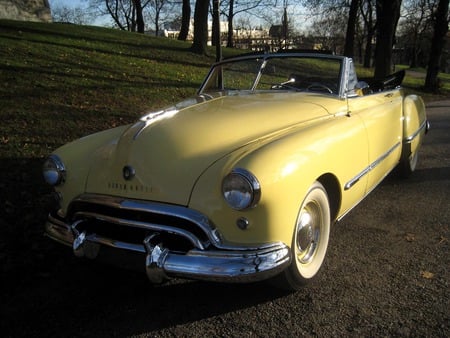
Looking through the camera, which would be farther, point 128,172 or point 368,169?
point 368,169

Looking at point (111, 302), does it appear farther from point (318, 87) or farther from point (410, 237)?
point (318, 87)

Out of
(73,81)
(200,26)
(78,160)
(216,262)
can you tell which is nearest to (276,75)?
(78,160)

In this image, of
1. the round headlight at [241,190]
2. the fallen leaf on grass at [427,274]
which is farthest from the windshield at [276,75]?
the round headlight at [241,190]

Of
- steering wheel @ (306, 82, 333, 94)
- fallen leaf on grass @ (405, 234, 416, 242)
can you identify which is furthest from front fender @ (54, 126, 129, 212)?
fallen leaf on grass @ (405, 234, 416, 242)

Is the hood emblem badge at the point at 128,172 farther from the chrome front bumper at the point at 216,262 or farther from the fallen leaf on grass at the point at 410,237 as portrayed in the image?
the fallen leaf on grass at the point at 410,237

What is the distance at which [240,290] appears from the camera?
119 inches

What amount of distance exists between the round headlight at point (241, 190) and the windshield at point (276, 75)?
1.88 metres

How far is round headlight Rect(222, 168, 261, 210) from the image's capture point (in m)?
2.49

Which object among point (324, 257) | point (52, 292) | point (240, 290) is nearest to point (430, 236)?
point (324, 257)

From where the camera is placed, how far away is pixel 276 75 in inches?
182

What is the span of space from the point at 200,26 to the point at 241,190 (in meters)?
14.7

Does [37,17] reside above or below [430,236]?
above

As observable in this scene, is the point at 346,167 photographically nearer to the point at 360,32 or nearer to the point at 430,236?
the point at 430,236

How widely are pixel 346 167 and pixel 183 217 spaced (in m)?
1.39
